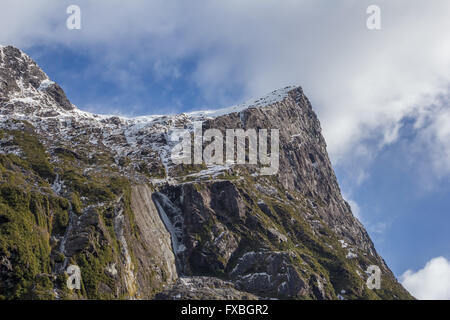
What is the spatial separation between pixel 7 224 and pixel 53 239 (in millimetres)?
19608

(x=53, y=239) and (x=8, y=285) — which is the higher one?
(x=53, y=239)
